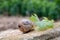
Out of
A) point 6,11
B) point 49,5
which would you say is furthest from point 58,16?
point 6,11

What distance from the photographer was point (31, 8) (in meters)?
10.0

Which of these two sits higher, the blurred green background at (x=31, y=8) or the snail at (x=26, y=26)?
the snail at (x=26, y=26)

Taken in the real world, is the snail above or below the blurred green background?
above

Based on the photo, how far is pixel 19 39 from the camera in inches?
170

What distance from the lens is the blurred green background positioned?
9.22m

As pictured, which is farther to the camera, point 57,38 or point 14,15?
point 14,15

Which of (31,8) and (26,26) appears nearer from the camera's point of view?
(26,26)

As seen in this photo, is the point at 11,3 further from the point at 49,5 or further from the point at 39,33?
the point at 39,33

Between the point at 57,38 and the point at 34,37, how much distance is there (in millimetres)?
497

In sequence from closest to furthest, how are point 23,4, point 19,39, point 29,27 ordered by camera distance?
point 19,39
point 29,27
point 23,4

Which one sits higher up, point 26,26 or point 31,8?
point 26,26

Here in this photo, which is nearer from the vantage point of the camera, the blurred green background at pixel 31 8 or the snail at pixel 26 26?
the snail at pixel 26 26

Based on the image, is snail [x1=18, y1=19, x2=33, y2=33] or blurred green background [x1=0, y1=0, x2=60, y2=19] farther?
blurred green background [x1=0, y1=0, x2=60, y2=19]

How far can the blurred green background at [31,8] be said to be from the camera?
30.2 feet
